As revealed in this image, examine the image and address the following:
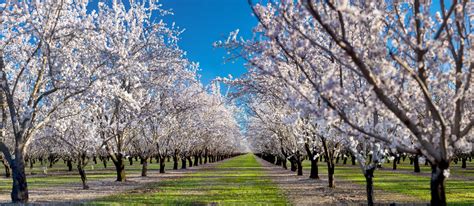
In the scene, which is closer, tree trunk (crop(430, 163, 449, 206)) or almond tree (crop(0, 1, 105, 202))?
tree trunk (crop(430, 163, 449, 206))

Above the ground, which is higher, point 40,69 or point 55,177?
point 40,69

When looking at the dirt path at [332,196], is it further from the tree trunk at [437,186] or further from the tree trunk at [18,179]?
the tree trunk at [437,186]

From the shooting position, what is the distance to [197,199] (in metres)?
21.0

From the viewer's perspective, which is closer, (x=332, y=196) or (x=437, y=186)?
(x=437, y=186)

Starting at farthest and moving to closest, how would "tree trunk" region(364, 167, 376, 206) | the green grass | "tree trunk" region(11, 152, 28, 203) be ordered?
the green grass < "tree trunk" region(11, 152, 28, 203) < "tree trunk" region(364, 167, 376, 206)

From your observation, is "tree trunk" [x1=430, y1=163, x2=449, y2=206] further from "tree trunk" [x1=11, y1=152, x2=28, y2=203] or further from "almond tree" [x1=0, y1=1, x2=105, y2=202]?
"tree trunk" [x1=11, y1=152, x2=28, y2=203]

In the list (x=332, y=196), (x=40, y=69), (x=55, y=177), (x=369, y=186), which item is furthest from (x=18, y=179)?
(x=55, y=177)

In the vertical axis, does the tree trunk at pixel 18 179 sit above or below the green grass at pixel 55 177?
above

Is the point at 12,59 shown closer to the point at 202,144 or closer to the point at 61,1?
the point at 61,1

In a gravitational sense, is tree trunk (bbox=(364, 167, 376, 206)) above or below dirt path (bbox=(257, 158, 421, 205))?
above

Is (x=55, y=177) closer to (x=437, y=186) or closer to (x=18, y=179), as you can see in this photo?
(x=18, y=179)

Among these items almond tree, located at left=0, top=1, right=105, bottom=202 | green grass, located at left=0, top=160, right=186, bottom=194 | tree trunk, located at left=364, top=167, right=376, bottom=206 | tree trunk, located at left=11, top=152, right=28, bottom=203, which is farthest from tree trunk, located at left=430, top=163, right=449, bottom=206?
green grass, located at left=0, top=160, right=186, bottom=194

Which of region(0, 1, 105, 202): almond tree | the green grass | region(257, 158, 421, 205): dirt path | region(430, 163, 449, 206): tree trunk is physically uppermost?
region(0, 1, 105, 202): almond tree

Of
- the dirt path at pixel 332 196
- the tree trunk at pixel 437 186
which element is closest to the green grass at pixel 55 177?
the dirt path at pixel 332 196
